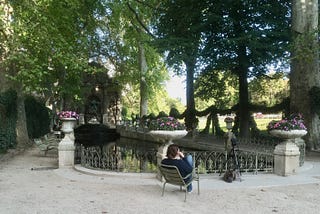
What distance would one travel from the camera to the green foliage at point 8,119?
1491cm

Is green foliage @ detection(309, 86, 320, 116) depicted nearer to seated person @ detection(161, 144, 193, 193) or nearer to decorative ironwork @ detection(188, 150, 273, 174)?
decorative ironwork @ detection(188, 150, 273, 174)

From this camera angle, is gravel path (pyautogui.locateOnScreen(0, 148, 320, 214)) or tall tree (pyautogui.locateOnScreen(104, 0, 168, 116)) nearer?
gravel path (pyautogui.locateOnScreen(0, 148, 320, 214))

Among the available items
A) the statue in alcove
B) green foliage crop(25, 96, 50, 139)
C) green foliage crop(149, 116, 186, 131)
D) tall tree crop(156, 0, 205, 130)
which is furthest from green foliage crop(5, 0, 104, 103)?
the statue in alcove

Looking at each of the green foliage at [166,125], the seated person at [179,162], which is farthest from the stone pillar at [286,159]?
the seated person at [179,162]

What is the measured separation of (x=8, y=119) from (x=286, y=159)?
11843 millimetres

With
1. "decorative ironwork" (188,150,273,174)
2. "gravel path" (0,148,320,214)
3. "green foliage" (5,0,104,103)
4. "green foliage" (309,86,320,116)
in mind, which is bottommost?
"gravel path" (0,148,320,214)

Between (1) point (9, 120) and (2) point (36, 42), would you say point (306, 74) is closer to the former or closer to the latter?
(2) point (36, 42)

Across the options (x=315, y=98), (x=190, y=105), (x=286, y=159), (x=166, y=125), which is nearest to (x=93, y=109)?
(x=190, y=105)

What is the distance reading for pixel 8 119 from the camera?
53.5 ft

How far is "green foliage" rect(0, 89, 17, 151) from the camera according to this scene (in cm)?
1491

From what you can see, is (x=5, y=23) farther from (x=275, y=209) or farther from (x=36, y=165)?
(x=275, y=209)

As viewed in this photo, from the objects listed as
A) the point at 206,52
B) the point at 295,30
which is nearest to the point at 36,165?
the point at 206,52

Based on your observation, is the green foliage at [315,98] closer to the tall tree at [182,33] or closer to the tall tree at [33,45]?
the tall tree at [182,33]

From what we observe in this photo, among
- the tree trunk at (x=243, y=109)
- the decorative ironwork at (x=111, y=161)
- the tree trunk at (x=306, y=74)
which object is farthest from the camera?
the tree trunk at (x=243, y=109)
